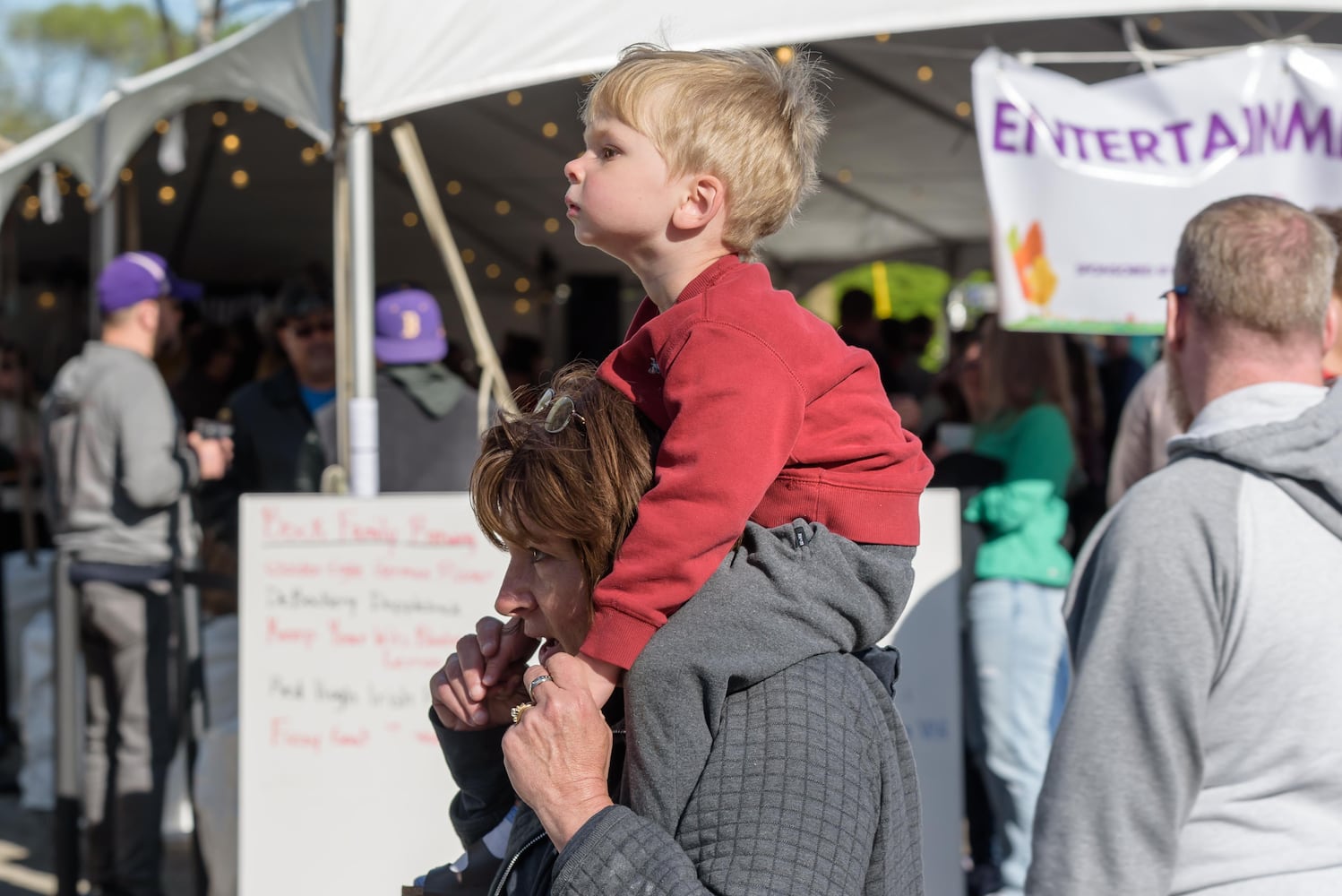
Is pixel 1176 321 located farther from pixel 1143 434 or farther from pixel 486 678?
pixel 1143 434

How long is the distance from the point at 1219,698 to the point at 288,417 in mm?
3580

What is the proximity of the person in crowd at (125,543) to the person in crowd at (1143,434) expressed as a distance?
3.03 m

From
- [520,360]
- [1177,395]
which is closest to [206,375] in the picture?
[520,360]

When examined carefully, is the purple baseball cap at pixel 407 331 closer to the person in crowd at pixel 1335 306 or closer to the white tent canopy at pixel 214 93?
the white tent canopy at pixel 214 93

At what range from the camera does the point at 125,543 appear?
4672mm

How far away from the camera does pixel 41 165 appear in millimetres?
6027

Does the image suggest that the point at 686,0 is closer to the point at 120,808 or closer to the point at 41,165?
the point at 120,808

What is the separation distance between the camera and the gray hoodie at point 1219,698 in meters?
1.72

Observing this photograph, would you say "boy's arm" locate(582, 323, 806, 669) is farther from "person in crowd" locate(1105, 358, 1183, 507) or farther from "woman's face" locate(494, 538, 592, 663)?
"person in crowd" locate(1105, 358, 1183, 507)

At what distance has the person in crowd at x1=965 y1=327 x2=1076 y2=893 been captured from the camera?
13.6 ft

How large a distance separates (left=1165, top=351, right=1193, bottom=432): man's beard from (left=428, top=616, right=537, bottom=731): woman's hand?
3.76 ft

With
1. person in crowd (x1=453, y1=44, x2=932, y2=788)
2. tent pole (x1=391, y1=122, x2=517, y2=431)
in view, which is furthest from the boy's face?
tent pole (x1=391, y1=122, x2=517, y2=431)

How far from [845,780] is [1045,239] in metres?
2.94

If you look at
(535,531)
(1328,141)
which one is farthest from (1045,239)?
(535,531)
